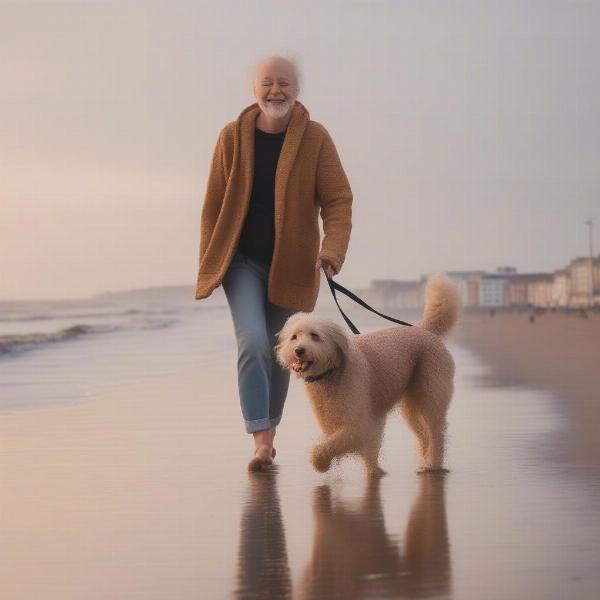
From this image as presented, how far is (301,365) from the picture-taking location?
6344 millimetres

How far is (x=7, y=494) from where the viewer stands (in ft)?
20.5

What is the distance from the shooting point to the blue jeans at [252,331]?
7.16 m

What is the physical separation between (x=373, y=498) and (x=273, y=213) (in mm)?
1913

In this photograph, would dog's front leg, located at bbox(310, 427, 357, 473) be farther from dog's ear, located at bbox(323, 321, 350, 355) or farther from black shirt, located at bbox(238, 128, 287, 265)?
black shirt, located at bbox(238, 128, 287, 265)

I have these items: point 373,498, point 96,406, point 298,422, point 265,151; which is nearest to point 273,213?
point 265,151

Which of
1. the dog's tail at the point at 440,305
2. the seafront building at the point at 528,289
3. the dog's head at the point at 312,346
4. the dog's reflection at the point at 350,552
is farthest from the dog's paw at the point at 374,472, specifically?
the seafront building at the point at 528,289

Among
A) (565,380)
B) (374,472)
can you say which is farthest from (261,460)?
(565,380)

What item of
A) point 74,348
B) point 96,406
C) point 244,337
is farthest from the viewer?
point 74,348

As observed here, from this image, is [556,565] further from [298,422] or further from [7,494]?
[298,422]

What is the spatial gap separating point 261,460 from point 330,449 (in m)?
0.67

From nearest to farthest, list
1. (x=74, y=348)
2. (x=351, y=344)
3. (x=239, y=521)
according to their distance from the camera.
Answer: (x=239, y=521) → (x=351, y=344) → (x=74, y=348)

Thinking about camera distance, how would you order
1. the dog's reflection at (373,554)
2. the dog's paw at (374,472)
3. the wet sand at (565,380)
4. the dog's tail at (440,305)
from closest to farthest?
the dog's reflection at (373,554)
the dog's paw at (374,472)
the dog's tail at (440,305)
the wet sand at (565,380)

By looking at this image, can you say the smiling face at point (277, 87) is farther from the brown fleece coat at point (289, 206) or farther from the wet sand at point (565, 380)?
the wet sand at point (565, 380)

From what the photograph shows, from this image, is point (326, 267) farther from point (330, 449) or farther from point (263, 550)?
point (263, 550)
